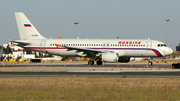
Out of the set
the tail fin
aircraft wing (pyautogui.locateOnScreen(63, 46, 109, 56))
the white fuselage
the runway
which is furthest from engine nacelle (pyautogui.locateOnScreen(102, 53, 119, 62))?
the tail fin

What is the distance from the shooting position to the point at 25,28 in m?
48.5

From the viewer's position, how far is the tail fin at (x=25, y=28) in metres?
48.4

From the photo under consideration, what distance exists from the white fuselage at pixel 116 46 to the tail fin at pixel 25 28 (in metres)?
2.51

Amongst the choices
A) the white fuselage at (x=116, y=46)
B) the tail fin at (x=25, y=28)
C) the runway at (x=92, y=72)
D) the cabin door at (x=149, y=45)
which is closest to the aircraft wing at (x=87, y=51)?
the white fuselage at (x=116, y=46)

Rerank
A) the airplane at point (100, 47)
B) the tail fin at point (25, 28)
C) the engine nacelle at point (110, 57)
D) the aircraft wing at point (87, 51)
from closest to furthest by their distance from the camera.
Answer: the engine nacelle at point (110, 57), the aircraft wing at point (87, 51), the airplane at point (100, 47), the tail fin at point (25, 28)

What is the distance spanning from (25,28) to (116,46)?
16947mm

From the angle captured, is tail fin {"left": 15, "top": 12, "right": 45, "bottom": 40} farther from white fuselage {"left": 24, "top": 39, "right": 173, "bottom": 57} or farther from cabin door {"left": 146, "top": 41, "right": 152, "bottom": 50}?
cabin door {"left": 146, "top": 41, "right": 152, "bottom": 50}

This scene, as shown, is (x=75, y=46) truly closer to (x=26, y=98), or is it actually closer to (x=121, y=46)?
(x=121, y=46)

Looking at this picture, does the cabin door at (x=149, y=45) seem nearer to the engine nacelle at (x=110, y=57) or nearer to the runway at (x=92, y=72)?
the engine nacelle at (x=110, y=57)

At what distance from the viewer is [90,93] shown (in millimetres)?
14758

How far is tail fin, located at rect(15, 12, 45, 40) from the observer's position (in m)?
48.4

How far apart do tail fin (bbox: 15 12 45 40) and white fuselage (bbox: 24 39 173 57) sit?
251 centimetres

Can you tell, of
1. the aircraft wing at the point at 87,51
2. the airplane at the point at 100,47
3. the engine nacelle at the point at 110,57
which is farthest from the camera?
the airplane at the point at 100,47

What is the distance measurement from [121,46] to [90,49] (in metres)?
5.48
